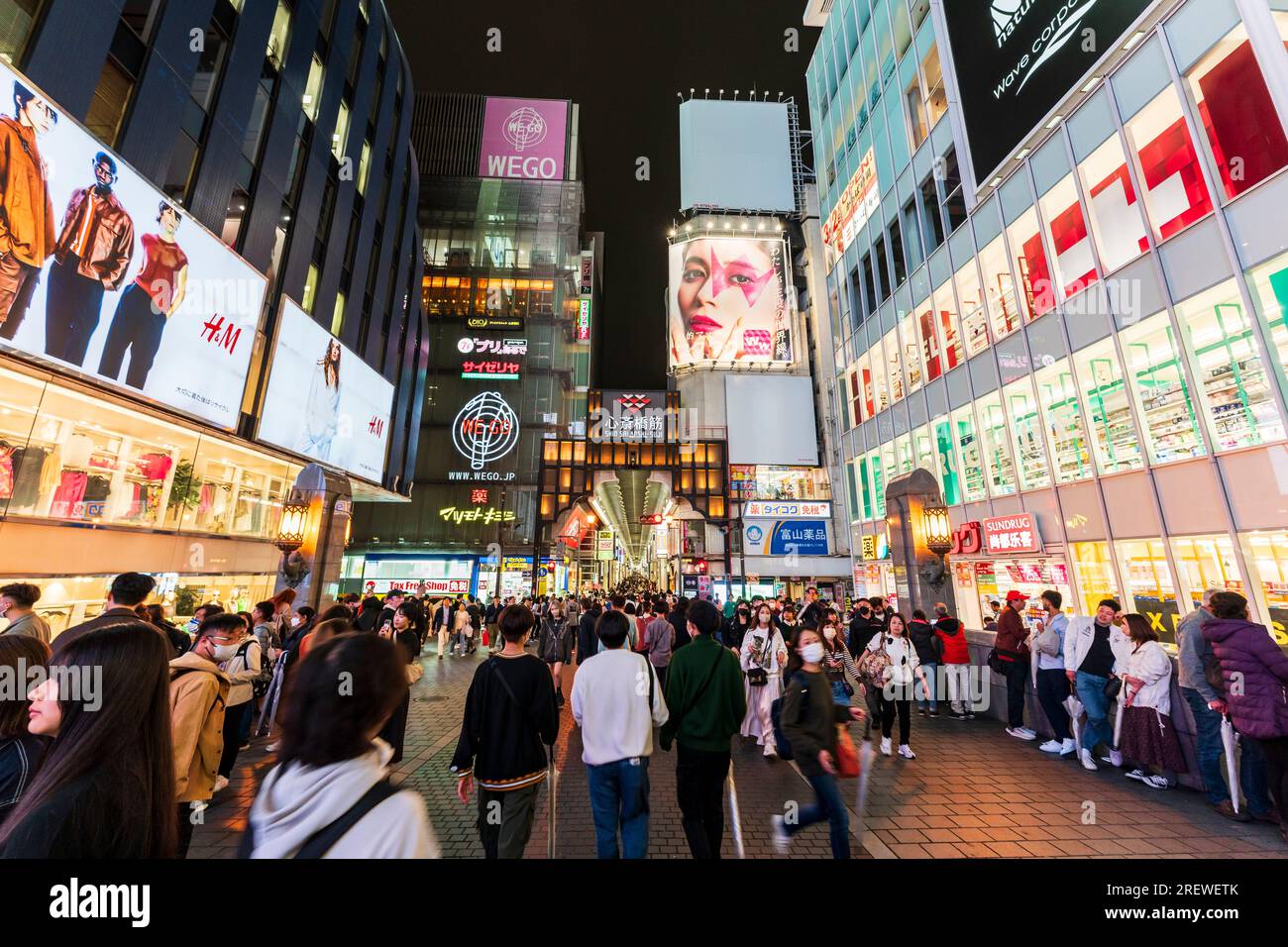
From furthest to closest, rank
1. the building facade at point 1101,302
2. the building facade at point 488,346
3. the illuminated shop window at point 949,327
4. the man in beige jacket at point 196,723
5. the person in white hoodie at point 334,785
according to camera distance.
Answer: the building facade at point 488,346
the illuminated shop window at point 949,327
the building facade at point 1101,302
the man in beige jacket at point 196,723
the person in white hoodie at point 334,785

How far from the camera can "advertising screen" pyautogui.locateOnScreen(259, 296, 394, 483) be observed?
16.0 metres

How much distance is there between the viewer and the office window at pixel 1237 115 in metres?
9.72

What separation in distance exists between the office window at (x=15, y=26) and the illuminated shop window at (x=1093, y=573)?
25.6 metres

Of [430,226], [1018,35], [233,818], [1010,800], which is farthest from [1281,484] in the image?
[430,226]

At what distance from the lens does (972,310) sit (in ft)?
59.4

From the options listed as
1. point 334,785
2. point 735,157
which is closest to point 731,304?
point 735,157

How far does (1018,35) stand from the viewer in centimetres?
1473

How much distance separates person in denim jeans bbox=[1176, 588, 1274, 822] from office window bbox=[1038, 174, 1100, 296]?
1193 centimetres

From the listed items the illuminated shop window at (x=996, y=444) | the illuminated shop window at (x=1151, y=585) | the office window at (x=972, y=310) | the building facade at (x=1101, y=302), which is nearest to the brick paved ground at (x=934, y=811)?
the illuminated shop window at (x=1151, y=585)

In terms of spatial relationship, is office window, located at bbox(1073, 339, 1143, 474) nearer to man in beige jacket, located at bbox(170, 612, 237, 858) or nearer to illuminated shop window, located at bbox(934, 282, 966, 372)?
illuminated shop window, located at bbox(934, 282, 966, 372)

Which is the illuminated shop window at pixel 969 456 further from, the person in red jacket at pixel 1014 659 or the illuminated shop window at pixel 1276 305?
the person in red jacket at pixel 1014 659

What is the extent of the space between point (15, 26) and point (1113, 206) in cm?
2418

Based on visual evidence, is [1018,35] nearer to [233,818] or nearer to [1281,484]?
[1281,484]
